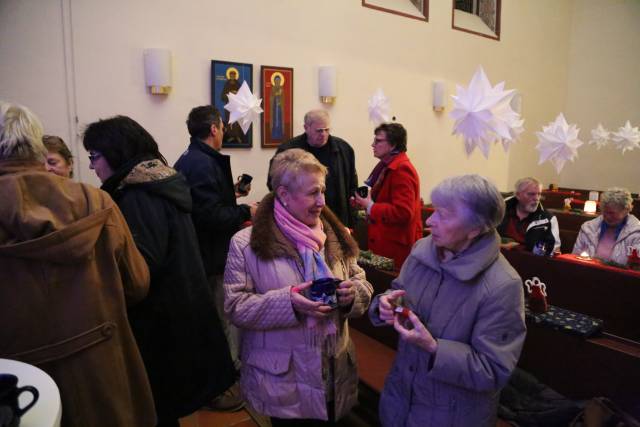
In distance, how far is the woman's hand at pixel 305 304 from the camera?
1.56 m

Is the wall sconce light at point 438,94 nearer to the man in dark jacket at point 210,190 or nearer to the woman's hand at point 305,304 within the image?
the man in dark jacket at point 210,190

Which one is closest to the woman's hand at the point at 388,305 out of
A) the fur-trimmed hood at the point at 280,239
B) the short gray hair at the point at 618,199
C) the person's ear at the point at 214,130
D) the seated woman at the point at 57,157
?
the fur-trimmed hood at the point at 280,239

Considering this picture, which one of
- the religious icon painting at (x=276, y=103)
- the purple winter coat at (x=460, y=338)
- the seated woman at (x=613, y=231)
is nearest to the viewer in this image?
the purple winter coat at (x=460, y=338)

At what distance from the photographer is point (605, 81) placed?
28.7 feet

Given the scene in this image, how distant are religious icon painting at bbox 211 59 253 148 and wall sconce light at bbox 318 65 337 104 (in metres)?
0.95

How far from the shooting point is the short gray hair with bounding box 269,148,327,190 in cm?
168

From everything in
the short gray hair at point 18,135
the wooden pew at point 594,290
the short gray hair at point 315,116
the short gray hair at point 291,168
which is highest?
the short gray hair at point 315,116

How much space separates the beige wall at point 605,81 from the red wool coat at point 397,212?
7345mm

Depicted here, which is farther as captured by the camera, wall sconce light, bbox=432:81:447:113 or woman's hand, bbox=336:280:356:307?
wall sconce light, bbox=432:81:447:113

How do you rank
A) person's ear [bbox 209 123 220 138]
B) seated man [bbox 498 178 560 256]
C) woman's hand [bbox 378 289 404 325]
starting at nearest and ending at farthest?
woman's hand [bbox 378 289 404 325] < person's ear [bbox 209 123 220 138] < seated man [bbox 498 178 560 256]

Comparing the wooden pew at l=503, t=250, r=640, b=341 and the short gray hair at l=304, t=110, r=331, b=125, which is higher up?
the short gray hair at l=304, t=110, r=331, b=125

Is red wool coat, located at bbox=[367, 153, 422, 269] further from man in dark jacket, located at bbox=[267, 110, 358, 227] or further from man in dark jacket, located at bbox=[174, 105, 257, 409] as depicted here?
man in dark jacket, located at bbox=[174, 105, 257, 409]

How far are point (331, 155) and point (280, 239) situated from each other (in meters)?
2.11

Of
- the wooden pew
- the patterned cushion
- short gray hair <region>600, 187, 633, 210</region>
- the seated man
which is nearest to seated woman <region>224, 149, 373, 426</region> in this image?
the patterned cushion
